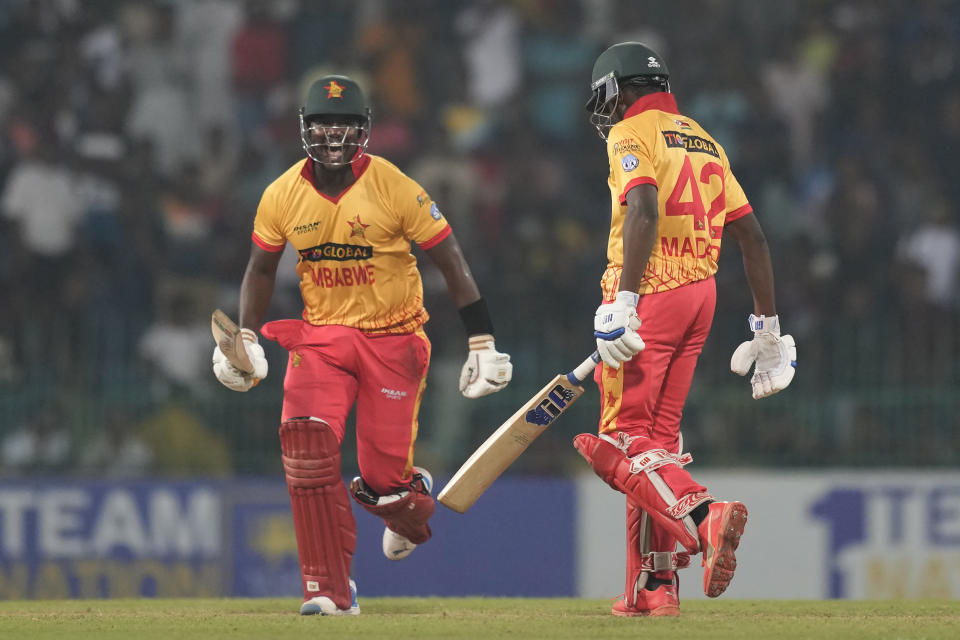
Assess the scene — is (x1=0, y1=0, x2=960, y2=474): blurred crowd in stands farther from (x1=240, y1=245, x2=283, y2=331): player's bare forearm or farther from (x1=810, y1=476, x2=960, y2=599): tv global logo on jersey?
(x1=240, y1=245, x2=283, y2=331): player's bare forearm

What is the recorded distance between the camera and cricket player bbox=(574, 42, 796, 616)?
5906 mm

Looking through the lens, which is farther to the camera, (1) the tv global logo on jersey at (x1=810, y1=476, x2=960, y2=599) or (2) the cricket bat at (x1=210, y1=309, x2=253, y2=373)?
(1) the tv global logo on jersey at (x1=810, y1=476, x2=960, y2=599)

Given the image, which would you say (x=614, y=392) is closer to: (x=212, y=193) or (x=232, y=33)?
(x=212, y=193)

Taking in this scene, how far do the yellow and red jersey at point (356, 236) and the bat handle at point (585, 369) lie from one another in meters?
0.84

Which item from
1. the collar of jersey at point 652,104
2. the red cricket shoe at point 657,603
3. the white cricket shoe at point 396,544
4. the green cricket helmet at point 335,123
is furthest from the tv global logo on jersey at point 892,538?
the green cricket helmet at point 335,123

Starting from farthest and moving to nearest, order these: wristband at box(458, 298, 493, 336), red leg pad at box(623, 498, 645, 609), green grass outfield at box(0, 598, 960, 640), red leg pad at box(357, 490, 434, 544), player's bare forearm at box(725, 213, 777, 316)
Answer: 1. red leg pad at box(357, 490, 434, 544)
2. wristband at box(458, 298, 493, 336)
3. player's bare forearm at box(725, 213, 777, 316)
4. red leg pad at box(623, 498, 645, 609)
5. green grass outfield at box(0, 598, 960, 640)

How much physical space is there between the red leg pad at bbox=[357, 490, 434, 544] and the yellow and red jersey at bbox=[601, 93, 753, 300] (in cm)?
144

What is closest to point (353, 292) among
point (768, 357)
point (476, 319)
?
point (476, 319)

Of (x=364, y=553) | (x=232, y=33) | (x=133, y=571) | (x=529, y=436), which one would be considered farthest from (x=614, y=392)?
(x=232, y=33)

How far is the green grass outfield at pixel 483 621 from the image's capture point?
5570mm

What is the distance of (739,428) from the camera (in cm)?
1027

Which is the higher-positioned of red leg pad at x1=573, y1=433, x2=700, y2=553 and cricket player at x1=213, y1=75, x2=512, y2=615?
cricket player at x1=213, y1=75, x2=512, y2=615

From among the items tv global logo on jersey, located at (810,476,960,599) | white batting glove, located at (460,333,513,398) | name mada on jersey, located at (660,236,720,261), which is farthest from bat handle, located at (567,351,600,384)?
tv global logo on jersey, located at (810,476,960,599)

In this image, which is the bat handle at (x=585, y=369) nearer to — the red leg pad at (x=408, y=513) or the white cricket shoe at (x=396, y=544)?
the red leg pad at (x=408, y=513)
